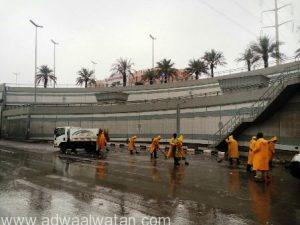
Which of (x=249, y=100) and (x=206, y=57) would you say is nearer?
(x=249, y=100)

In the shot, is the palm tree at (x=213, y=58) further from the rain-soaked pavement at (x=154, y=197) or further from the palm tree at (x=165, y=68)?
the rain-soaked pavement at (x=154, y=197)

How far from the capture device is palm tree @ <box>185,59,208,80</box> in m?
57.5

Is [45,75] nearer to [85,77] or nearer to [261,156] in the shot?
[85,77]

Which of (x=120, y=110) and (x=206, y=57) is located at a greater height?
(x=206, y=57)

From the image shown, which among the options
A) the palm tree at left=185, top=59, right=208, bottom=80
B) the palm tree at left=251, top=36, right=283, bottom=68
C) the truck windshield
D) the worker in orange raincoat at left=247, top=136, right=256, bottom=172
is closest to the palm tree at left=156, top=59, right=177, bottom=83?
the palm tree at left=185, top=59, right=208, bottom=80

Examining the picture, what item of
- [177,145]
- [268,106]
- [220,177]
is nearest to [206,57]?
[268,106]

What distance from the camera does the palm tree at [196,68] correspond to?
57469mm

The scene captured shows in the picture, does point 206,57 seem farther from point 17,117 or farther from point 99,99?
point 17,117

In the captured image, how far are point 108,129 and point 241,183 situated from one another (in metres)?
33.3

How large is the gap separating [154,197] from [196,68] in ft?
163

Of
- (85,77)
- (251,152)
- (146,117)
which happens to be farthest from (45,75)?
(251,152)

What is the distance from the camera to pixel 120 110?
4338cm

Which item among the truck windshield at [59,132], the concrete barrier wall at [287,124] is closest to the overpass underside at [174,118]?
the concrete barrier wall at [287,124]

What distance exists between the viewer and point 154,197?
31.1 ft
